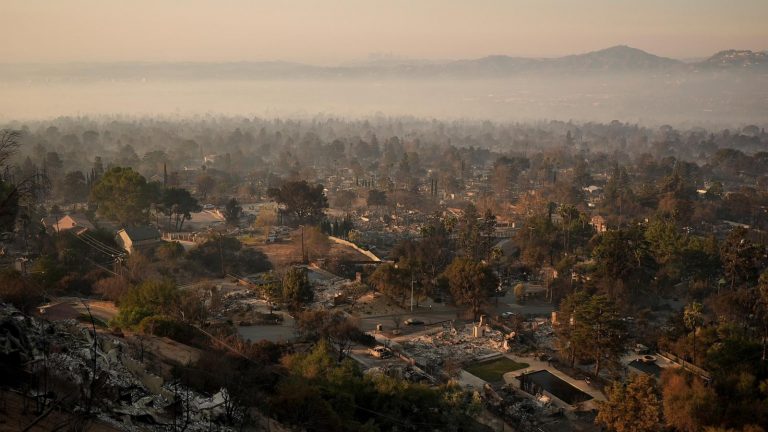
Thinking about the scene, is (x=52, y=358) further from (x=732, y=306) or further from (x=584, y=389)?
(x=732, y=306)

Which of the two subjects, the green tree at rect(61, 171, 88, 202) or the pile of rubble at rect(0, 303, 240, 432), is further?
the green tree at rect(61, 171, 88, 202)

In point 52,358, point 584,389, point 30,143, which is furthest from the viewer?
point 30,143

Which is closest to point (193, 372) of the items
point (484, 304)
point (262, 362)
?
→ point (262, 362)

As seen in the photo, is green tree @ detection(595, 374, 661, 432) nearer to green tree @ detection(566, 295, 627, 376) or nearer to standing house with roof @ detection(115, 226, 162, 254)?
green tree @ detection(566, 295, 627, 376)

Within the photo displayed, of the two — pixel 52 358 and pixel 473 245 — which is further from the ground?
pixel 52 358

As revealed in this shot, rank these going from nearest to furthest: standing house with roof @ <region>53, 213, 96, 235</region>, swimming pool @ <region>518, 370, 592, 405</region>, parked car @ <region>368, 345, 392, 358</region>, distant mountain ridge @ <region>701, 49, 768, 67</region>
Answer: swimming pool @ <region>518, 370, 592, 405</region>
parked car @ <region>368, 345, 392, 358</region>
standing house with roof @ <region>53, 213, 96, 235</region>
distant mountain ridge @ <region>701, 49, 768, 67</region>

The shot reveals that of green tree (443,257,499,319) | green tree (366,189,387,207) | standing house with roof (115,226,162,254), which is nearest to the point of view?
green tree (443,257,499,319)

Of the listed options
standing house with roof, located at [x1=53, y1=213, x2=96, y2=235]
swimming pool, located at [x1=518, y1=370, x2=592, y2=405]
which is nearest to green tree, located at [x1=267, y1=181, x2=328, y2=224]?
standing house with roof, located at [x1=53, y1=213, x2=96, y2=235]
